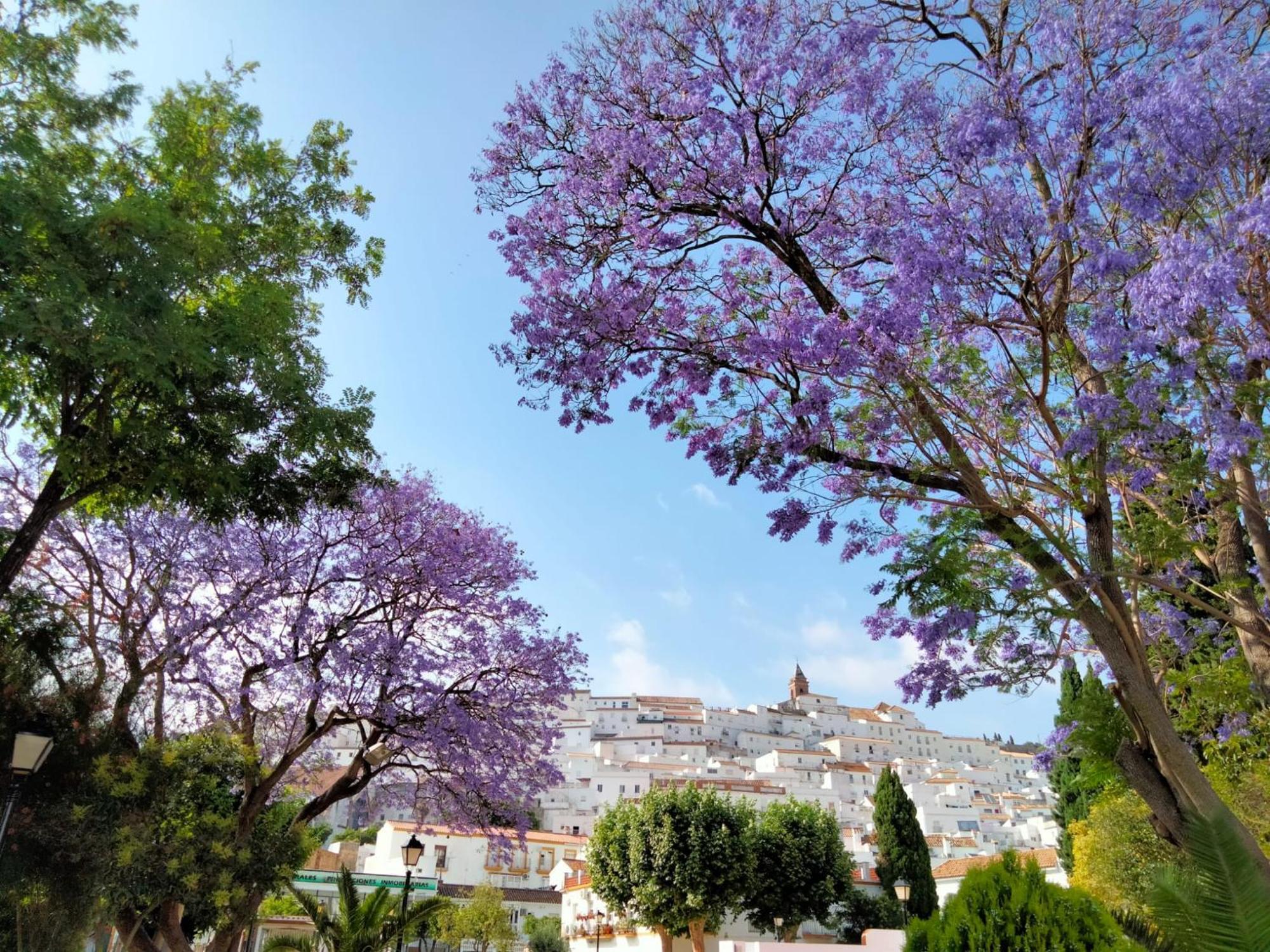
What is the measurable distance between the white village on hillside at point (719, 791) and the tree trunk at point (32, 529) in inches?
326

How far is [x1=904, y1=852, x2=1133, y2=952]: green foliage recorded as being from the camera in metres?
5.46

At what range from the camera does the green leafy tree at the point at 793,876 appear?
31.3 m

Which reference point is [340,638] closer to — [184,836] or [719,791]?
[184,836]

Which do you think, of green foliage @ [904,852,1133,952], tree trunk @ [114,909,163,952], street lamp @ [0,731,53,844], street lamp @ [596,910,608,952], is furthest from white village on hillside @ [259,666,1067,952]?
green foliage @ [904,852,1133,952]

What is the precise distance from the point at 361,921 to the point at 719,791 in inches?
2299

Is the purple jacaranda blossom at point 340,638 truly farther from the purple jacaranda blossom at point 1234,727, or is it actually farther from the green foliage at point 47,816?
the purple jacaranda blossom at point 1234,727

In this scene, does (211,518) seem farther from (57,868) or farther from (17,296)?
(57,868)

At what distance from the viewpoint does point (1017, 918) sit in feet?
18.5

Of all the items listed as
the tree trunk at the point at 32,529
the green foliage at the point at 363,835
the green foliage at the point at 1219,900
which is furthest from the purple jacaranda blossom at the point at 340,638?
the green foliage at the point at 363,835

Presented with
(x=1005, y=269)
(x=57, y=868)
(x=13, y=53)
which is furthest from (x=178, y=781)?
(x=1005, y=269)

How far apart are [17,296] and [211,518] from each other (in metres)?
3.20

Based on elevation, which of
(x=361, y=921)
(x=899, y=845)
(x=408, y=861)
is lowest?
(x=361, y=921)

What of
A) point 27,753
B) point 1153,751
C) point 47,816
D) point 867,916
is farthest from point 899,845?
point 27,753

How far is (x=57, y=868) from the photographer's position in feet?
34.6
